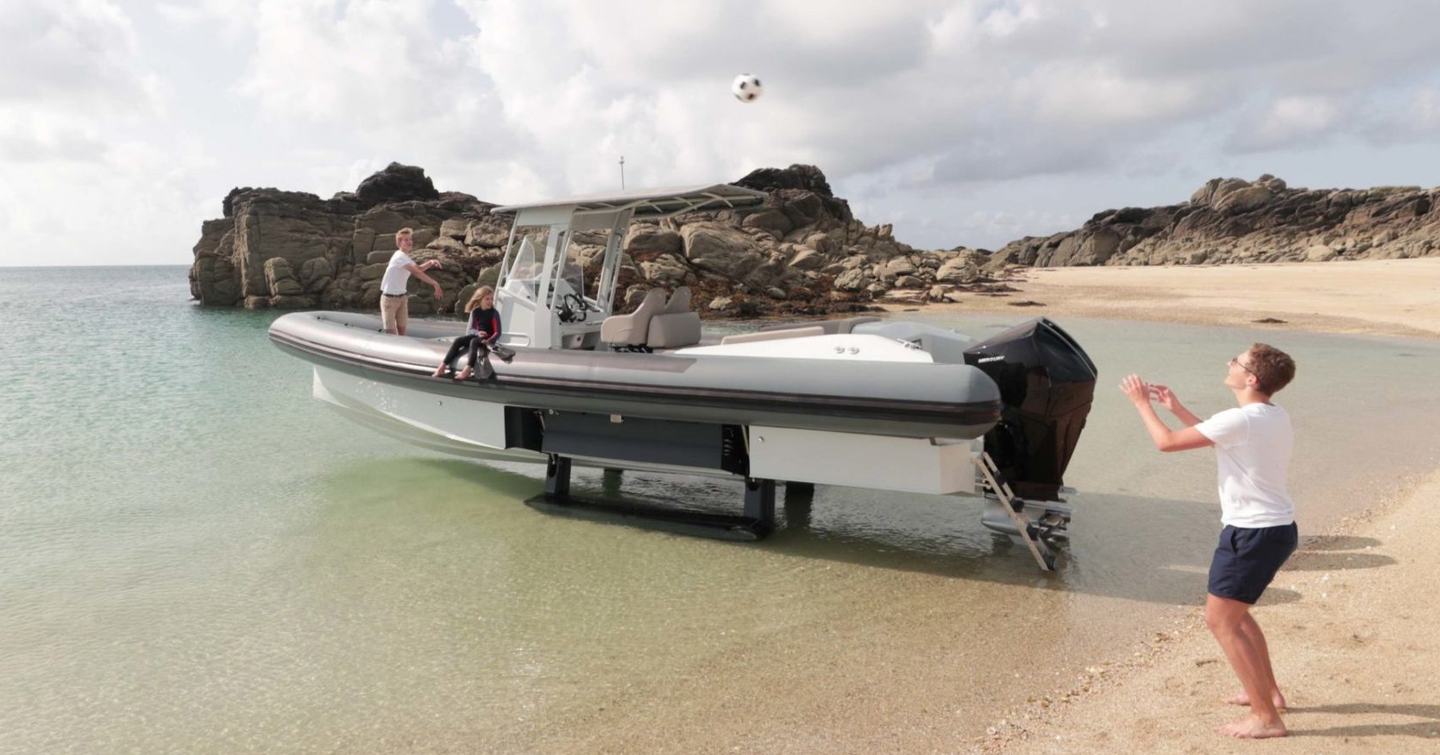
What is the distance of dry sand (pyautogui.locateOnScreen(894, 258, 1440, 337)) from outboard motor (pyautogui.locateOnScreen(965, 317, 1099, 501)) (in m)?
18.3

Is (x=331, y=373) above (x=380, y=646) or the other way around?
above

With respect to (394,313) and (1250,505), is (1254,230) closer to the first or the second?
(394,313)

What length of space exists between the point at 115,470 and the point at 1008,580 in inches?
317

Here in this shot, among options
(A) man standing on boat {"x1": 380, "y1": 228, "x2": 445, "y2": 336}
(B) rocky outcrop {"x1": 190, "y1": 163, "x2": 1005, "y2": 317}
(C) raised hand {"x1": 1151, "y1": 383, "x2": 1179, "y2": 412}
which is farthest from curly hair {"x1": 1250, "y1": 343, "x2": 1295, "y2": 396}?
(B) rocky outcrop {"x1": 190, "y1": 163, "x2": 1005, "y2": 317}

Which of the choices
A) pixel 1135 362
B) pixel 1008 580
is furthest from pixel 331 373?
pixel 1135 362

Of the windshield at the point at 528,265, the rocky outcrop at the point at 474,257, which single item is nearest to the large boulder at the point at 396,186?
the rocky outcrop at the point at 474,257

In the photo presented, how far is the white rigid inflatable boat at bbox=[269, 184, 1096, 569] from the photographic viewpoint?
526cm

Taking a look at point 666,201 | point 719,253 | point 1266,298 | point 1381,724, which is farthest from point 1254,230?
point 1381,724

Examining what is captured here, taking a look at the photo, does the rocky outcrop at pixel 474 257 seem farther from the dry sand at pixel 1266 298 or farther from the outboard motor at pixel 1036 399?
the outboard motor at pixel 1036 399

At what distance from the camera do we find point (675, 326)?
6.81m

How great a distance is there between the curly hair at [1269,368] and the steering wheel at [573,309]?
17.3ft

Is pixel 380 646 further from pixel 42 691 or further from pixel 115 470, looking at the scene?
pixel 115 470

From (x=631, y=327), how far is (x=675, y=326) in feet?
1.14

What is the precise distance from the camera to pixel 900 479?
5305mm
